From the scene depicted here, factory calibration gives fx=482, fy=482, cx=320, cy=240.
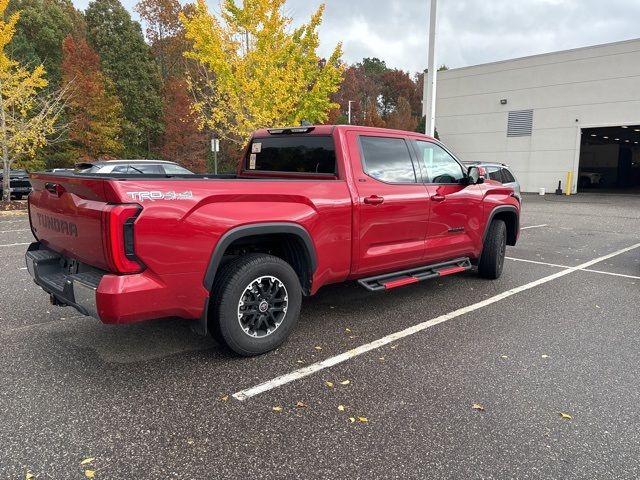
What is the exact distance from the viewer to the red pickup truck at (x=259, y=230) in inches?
121

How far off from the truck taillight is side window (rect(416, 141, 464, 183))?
3.28 metres

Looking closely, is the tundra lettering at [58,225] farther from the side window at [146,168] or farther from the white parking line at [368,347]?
the side window at [146,168]

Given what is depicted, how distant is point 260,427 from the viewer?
2.89 meters

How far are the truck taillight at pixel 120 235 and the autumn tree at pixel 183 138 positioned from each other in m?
30.5

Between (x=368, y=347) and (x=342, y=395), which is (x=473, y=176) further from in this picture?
(x=342, y=395)

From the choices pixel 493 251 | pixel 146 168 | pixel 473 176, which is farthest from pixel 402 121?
pixel 473 176

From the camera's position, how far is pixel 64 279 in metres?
3.58

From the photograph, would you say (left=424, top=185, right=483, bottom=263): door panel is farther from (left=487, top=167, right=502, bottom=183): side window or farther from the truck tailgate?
(left=487, top=167, right=502, bottom=183): side window

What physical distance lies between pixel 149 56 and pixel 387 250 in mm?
37047

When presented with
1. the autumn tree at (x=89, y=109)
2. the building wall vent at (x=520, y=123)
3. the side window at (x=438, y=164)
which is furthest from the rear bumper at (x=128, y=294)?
the building wall vent at (x=520, y=123)

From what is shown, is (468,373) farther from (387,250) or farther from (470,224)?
(470,224)

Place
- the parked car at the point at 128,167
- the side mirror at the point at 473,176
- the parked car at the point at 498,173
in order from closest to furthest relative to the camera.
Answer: the side mirror at the point at 473,176 → the parked car at the point at 498,173 → the parked car at the point at 128,167

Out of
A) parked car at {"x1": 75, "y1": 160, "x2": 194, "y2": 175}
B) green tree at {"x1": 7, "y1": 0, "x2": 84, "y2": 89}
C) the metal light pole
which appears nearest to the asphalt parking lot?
parked car at {"x1": 75, "y1": 160, "x2": 194, "y2": 175}

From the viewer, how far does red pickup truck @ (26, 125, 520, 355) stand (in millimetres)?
3070
